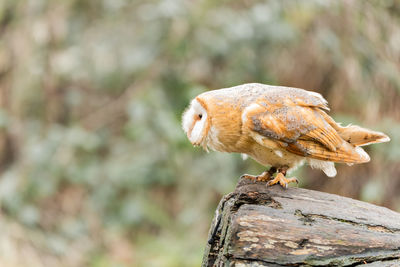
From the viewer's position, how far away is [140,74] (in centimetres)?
456

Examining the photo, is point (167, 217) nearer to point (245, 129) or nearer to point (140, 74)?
point (140, 74)

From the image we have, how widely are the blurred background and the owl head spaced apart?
5.64 ft

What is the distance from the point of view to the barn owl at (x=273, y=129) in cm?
214

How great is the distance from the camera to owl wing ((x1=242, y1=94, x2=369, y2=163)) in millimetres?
2127

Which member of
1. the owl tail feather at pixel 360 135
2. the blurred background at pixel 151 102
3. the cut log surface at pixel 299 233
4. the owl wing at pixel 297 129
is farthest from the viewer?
the blurred background at pixel 151 102

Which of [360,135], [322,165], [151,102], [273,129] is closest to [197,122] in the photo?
[273,129]

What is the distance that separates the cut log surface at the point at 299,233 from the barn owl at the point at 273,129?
231 mm

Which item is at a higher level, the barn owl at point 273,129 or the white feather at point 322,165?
the barn owl at point 273,129

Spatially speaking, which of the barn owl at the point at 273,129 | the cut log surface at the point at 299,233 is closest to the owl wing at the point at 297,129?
the barn owl at the point at 273,129

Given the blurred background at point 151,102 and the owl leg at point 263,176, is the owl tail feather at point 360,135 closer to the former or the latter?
the owl leg at point 263,176

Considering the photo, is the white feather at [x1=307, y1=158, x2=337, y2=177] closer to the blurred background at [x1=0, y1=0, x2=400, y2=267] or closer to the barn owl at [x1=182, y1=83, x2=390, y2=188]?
the barn owl at [x1=182, y1=83, x2=390, y2=188]

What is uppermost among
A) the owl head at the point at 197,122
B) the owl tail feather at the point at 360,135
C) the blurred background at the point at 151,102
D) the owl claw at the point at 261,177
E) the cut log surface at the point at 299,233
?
the blurred background at the point at 151,102

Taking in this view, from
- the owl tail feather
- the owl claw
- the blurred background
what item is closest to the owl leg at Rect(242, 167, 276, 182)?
the owl claw

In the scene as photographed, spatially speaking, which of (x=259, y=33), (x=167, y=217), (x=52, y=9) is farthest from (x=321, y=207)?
(x=52, y=9)
